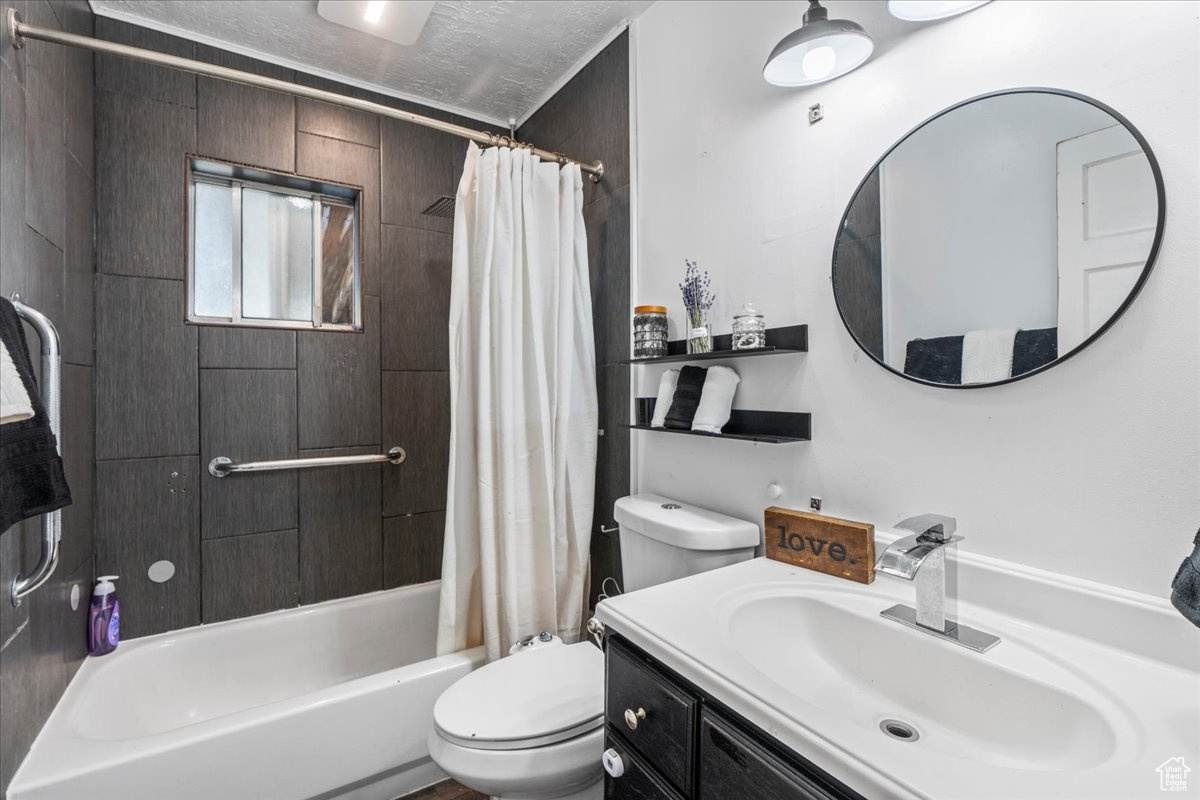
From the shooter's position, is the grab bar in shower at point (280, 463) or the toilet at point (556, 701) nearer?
the toilet at point (556, 701)

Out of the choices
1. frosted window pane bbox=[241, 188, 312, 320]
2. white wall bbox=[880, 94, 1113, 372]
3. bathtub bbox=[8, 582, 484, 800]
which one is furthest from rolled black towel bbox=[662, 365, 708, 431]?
frosted window pane bbox=[241, 188, 312, 320]

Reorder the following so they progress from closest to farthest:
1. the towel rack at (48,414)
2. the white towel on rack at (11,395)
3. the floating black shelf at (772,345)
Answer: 1. the white towel on rack at (11,395)
2. the towel rack at (48,414)
3. the floating black shelf at (772,345)

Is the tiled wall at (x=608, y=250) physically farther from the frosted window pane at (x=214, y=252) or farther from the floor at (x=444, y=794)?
the frosted window pane at (x=214, y=252)

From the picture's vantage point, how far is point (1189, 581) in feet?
2.05

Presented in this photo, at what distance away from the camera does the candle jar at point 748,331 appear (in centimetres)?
130

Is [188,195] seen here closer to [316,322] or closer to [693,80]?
[316,322]

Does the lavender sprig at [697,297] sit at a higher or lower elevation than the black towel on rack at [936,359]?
higher

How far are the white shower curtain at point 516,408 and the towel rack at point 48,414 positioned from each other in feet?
2.86

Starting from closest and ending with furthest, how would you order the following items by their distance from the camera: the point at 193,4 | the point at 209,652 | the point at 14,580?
the point at 14,580 < the point at 193,4 < the point at 209,652

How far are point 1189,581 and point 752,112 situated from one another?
1.26m

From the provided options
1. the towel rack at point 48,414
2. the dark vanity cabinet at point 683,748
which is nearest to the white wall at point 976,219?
the dark vanity cabinet at point 683,748

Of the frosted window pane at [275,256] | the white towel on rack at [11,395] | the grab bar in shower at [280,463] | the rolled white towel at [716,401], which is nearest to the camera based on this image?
the white towel on rack at [11,395]

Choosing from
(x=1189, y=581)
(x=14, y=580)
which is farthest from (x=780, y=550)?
(x=14, y=580)

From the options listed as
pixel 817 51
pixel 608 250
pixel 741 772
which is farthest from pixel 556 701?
pixel 817 51
